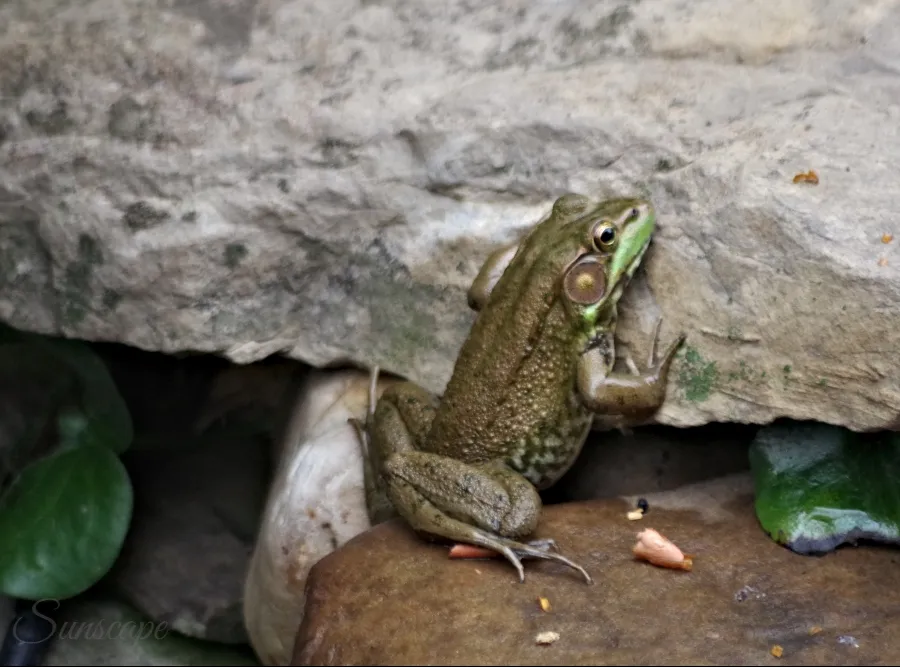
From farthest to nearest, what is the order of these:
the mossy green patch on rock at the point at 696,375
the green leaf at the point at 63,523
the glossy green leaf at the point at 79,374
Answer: the glossy green leaf at the point at 79,374
the green leaf at the point at 63,523
the mossy green patch on rock at the point at 696,375

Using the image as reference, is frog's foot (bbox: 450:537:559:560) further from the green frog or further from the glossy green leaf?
the glossy green leaf

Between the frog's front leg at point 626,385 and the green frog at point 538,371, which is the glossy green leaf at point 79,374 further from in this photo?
the frog's front leg at point 626,385

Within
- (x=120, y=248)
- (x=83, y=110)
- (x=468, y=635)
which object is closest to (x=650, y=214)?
(x=468, y=635)

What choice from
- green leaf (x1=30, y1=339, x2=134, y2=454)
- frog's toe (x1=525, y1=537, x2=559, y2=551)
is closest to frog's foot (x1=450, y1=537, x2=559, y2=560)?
frog's toe (x1=525, y1=537, x2=559, y2=551)

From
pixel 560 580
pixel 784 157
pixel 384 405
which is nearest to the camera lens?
pixel 560 580

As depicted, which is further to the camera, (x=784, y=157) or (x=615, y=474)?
(x=615, y=474)

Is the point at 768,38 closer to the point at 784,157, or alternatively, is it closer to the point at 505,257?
the point at 784,157

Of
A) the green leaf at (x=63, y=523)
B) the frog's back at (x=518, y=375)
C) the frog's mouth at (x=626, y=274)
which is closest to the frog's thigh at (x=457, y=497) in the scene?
the frog's back at (x=518, y=375)
